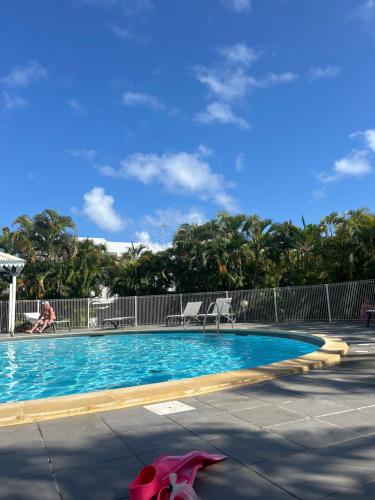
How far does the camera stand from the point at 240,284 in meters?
19.1

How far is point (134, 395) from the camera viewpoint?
4.55 metres

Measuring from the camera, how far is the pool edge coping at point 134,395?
4.05 m

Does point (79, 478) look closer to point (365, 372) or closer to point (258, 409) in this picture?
point (258, 409)

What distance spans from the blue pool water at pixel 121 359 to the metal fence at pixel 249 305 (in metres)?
4.17

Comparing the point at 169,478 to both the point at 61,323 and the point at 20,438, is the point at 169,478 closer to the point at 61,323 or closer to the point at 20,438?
the point at 20,438

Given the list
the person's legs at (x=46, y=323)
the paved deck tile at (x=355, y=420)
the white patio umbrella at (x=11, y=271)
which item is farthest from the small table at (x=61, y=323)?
the paved deck tile at (x=355, y=420)

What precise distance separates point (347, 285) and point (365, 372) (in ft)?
34.1

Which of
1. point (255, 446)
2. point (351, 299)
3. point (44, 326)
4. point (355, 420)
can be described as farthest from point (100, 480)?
point (44, 326)

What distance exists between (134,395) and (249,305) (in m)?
14.0

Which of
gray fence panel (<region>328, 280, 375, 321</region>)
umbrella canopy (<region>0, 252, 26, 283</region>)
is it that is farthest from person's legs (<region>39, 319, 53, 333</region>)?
gray fence panel (<region>328, 280, 375, 321</region>)

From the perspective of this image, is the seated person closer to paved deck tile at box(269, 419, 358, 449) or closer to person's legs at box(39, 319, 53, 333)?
person's legs at box(39, 319, 53, 333)

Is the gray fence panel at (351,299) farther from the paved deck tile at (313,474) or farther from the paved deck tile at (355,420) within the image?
the paved deck tile at (313,474)

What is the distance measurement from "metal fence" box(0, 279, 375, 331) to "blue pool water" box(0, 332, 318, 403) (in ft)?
13.7

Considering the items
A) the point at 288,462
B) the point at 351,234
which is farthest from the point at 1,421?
the point at 351,234
